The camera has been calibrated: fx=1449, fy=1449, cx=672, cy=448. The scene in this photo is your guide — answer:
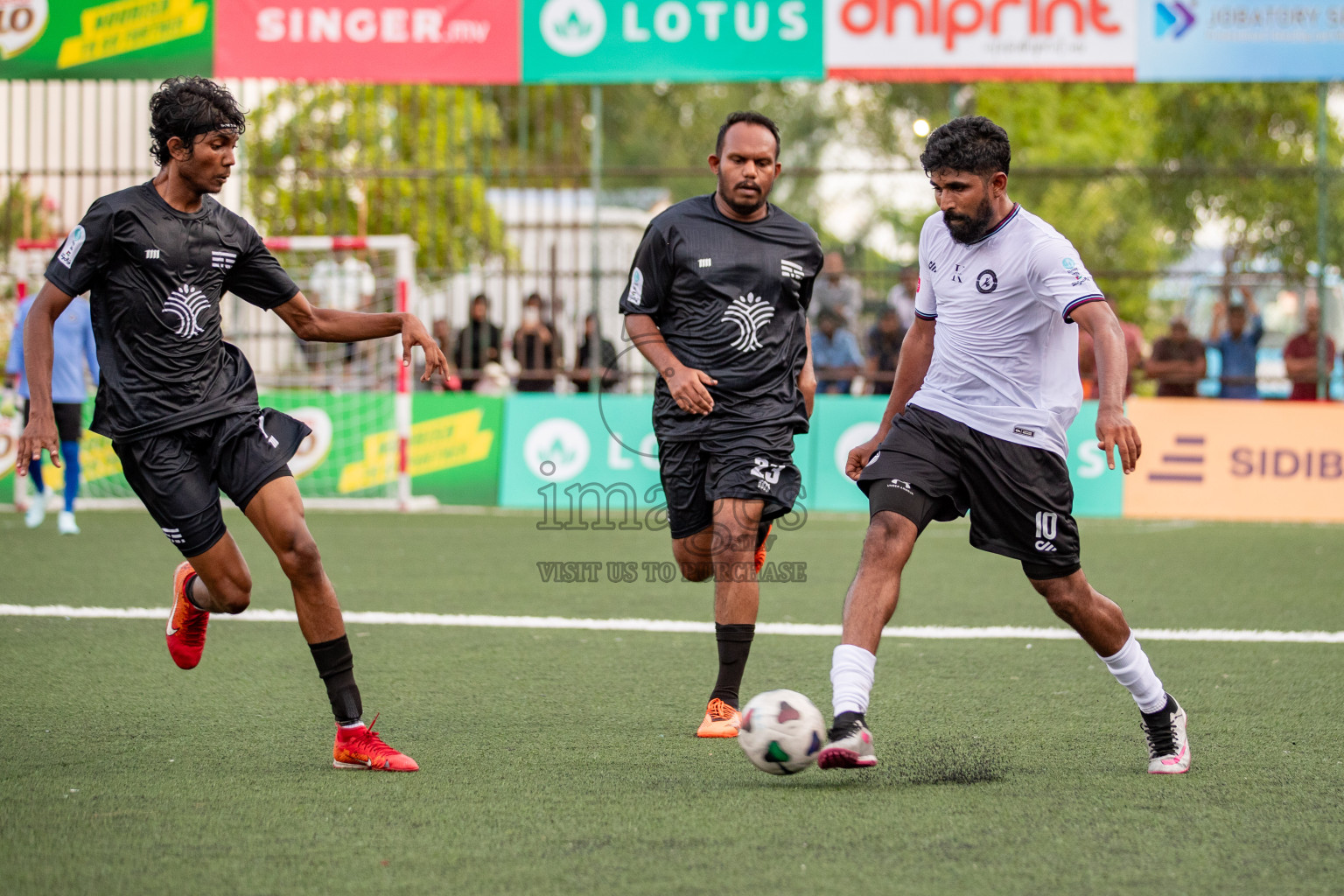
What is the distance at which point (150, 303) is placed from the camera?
4.70 meters

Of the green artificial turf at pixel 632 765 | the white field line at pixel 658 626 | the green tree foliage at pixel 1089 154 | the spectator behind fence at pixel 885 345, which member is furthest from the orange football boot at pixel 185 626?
the green tree foliage at pixel 1089 154

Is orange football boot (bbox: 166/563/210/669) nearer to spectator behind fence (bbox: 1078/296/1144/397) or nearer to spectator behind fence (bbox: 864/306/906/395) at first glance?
spectator behind fence (bbox: 864/306/906/395)

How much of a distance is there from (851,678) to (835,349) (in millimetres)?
10701

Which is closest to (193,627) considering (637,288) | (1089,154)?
(637,288)

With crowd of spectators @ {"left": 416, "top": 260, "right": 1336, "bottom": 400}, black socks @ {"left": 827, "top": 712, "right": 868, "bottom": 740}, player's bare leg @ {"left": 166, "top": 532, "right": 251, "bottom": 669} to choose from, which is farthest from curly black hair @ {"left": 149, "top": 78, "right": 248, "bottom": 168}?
crowd of spectators @ {"left": 416, "top": 260, "right": 1336, "bottom": 400}

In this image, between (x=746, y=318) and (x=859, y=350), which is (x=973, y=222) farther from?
(x=859, y=350)

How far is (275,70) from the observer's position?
562 inches

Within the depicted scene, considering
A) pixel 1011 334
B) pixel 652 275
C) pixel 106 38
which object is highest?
pixel 106 38

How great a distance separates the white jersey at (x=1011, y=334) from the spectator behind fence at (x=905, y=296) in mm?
9662

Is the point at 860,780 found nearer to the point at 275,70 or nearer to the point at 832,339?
the point at 832,339

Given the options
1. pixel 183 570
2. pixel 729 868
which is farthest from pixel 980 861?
pixel 183 570

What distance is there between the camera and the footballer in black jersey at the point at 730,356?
5242 mm

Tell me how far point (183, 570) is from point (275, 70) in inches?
399

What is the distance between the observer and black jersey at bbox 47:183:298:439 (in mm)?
4633
